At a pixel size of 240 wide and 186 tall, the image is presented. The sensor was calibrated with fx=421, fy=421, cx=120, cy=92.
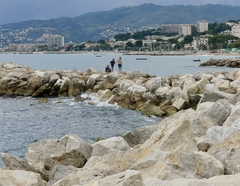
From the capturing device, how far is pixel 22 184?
5844mm

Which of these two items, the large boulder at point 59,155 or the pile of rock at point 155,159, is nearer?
the pile of rock at point 155,159

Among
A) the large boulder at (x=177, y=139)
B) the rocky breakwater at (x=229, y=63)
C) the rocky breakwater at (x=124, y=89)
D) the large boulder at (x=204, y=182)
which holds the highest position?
the large boulder at (x=204, y=182)

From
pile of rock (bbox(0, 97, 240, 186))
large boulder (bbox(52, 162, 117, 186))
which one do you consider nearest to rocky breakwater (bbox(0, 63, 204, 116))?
pile of rock (bbox(0, 97, 240, 186))

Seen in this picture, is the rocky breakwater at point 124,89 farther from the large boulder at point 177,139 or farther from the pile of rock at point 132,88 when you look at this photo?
the large boulder at point 177,139

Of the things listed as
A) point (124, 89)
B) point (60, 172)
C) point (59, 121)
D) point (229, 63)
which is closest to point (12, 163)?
point (60, 172)

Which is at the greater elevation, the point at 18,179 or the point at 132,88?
the point at 18,179

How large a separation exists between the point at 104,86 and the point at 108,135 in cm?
977

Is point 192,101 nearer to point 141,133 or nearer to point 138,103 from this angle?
point 138,103

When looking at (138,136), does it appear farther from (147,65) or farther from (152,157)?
(147,65)

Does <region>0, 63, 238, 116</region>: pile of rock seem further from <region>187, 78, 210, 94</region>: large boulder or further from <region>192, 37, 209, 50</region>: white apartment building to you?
<region>192, 37, 209, 50</region>: white apartment building

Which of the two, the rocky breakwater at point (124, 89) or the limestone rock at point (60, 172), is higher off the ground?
the limestone rock at point (60, 172)

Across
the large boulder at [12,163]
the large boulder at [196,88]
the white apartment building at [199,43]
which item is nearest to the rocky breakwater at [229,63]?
the large boulder at [196,88]

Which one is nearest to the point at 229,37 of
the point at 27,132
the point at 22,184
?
the point at 27,132

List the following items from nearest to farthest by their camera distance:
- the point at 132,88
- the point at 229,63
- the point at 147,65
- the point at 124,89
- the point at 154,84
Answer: the point at 132,88 → the point at 154,84 → the point at 124,89 → the point at 229,63 → the point at 147,65
